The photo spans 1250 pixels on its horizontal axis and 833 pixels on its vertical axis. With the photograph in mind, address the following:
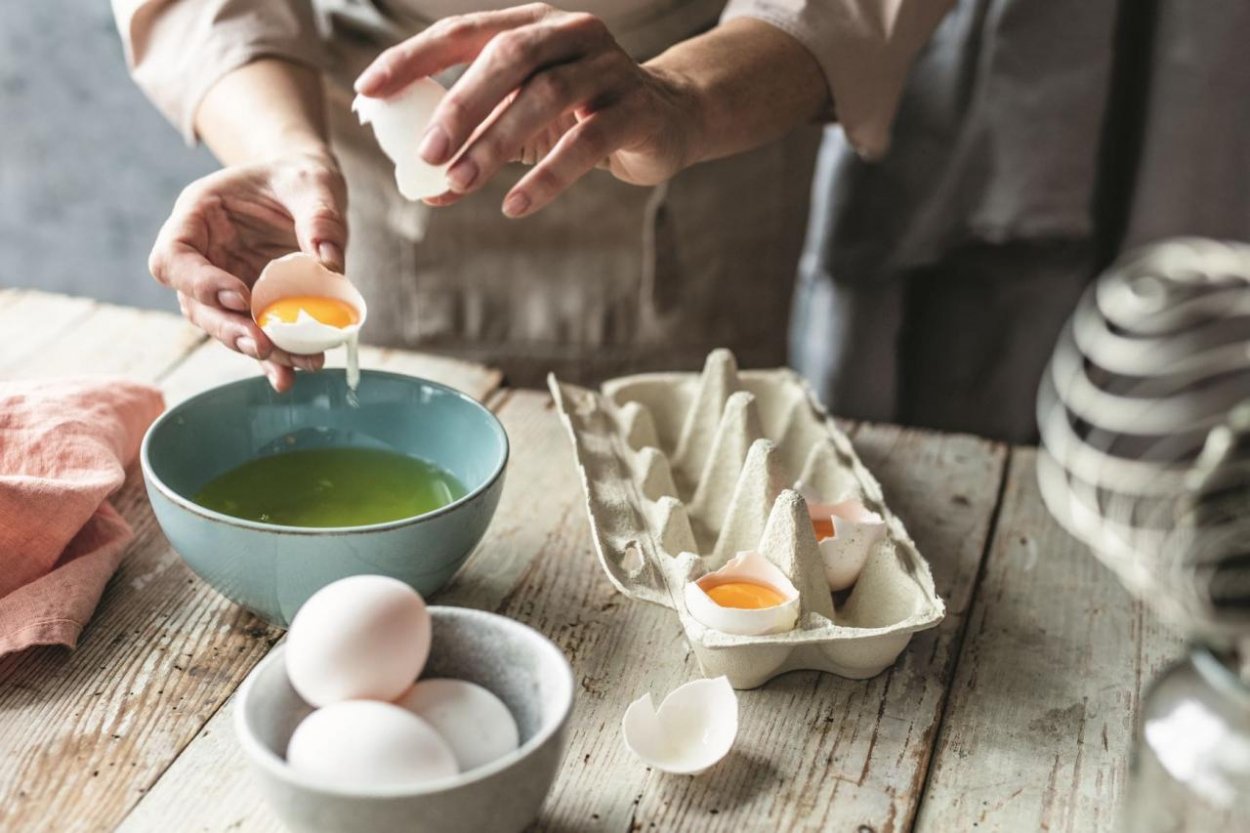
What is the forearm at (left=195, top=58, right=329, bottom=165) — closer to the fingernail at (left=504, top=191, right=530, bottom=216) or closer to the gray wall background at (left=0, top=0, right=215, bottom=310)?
the fingernail at (left=504, top=191, right=530, bottom=216)

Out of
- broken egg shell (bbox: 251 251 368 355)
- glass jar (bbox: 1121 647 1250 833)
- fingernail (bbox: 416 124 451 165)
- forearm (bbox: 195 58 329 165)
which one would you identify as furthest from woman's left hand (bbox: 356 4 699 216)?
glass jar (bbox: 1121 647 1250 833)

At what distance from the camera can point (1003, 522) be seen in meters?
1.10

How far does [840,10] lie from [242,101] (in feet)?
2.06

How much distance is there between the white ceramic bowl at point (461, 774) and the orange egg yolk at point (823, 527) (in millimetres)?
317

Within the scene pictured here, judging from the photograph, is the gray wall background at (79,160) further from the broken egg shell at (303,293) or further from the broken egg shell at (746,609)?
the broken egg shell at (746,609)

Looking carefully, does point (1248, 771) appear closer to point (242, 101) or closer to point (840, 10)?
point (840, 10)

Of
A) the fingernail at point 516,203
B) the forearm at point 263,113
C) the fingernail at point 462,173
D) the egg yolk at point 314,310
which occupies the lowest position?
the forearm at point 263,113

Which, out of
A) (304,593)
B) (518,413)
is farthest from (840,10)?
(304,593)

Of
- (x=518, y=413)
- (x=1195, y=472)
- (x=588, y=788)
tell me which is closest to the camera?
(x=1195, y=472)

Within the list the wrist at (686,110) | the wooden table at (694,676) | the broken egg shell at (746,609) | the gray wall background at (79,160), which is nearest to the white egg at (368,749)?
the wooden table at (694,676)

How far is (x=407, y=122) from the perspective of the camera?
969 millimetres

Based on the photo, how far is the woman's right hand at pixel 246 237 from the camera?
98 centimetres

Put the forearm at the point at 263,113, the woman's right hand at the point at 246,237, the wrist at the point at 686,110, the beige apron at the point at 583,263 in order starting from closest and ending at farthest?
the woman's right hand at the point at 246,237 → the wrist at the point at 686,110 → the forearm at the point at 263,113 → the beige apron at the point at 583,263

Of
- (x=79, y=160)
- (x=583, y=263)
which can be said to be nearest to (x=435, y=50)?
(x=583, y=263)
